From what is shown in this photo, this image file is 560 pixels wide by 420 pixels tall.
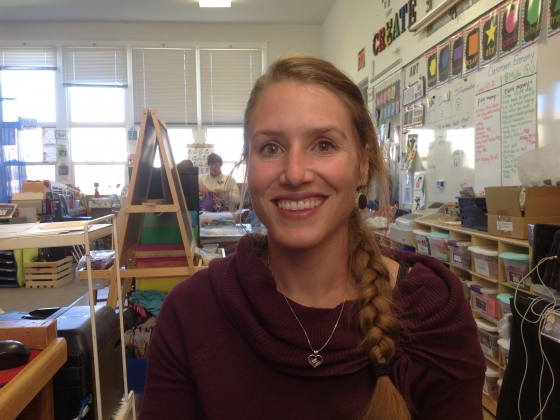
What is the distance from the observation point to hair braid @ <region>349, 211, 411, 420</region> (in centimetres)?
79

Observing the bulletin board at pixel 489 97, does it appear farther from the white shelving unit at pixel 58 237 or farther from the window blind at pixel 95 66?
the window blind at pixel 95 66

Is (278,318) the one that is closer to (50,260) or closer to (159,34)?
(50,260)

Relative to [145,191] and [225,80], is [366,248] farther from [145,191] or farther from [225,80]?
[225,80]

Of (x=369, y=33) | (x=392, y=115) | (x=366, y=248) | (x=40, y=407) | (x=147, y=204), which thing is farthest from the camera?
(x=369, y=33)

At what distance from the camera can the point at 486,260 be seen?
2107 mm

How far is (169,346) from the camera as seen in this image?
89 centimetres

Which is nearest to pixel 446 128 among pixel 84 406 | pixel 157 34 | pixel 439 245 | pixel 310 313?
pixel 439 245

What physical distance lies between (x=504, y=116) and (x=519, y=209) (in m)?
0.79

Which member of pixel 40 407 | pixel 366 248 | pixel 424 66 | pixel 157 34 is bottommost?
pixel 40 407

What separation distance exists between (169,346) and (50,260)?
16.2 ft

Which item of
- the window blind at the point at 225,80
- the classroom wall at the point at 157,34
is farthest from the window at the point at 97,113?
the window blind at the point at 225,80

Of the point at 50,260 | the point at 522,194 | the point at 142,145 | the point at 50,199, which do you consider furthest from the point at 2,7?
the point at 522,194

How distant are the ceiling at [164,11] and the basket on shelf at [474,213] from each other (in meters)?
4.94

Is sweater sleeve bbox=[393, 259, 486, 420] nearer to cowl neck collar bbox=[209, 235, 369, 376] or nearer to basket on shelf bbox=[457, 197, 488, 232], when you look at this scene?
cowl neck collar bbox=[209, 235, 369, 376]
